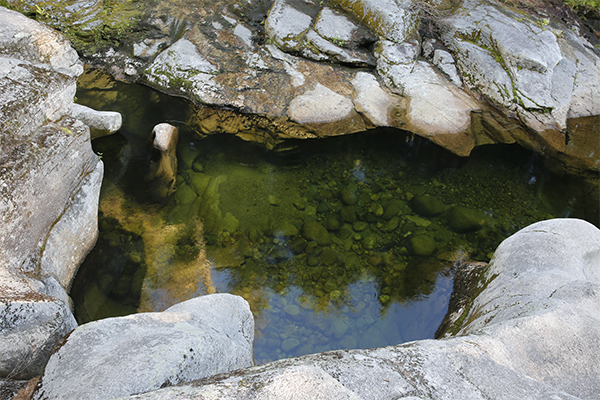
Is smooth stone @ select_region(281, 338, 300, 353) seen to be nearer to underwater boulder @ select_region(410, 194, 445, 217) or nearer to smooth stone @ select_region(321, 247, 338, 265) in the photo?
smooth stone @ select_region(321, 247, 338, 265)

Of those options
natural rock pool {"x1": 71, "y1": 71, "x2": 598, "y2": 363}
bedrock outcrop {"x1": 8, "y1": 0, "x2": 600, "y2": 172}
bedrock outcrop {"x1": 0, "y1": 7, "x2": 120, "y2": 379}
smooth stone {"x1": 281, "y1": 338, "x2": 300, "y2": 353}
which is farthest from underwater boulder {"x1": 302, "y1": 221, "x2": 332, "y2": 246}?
bedrock outcrop {"x1": 0, "y1": 7, "x2": 120, "y2": 379}

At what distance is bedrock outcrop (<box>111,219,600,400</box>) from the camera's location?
2.05m

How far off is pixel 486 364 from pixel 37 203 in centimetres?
427

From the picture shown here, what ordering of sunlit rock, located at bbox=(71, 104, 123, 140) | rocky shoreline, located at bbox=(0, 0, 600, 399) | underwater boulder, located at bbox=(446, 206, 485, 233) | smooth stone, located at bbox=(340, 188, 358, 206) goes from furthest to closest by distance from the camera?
sunlit rock, located at bbox=(71, 104, 123, 140), smooth stone, located at bbox=(340, 188, 358, 206), underwater boulder, located at bbox=(446, 206, 485, 233), rocky shoreline, located at bbox=(0, 0, 600, 399)

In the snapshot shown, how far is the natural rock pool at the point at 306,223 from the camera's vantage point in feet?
15.2

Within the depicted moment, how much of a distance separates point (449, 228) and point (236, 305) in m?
3.62

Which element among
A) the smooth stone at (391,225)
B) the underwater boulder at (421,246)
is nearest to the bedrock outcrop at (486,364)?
the underwater boulder at (421,246)

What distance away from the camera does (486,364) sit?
2486 millimetres

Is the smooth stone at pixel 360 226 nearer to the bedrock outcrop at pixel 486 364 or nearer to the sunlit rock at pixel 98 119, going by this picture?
the bedrock outcrop at pixel 486 364

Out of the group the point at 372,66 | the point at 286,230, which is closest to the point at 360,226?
the point at 286,230

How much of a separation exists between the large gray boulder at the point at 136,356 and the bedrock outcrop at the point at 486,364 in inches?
14.4

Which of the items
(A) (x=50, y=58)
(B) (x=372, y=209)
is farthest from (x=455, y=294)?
(A) (x=50, y=58)

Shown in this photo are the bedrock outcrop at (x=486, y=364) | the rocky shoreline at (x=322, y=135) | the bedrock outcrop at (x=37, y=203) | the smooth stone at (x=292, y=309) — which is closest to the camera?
the bedrock outcrop at (x=486, y=364)

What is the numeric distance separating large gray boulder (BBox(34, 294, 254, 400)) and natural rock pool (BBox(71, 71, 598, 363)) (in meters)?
1.54
